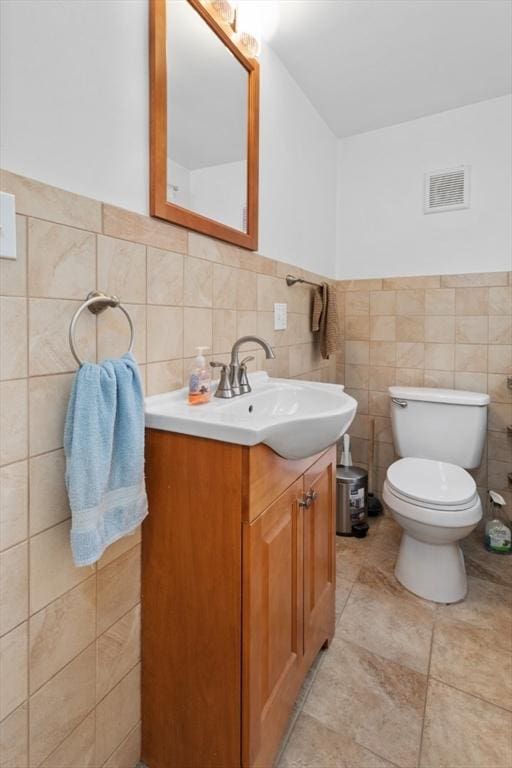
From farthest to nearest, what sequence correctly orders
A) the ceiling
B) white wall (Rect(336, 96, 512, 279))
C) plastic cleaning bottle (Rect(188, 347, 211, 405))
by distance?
white wall (Rect(336, 96, 512, 279)) → the ceiling → plastic cleaning bottle (Rect(188, 347, 211, 405))

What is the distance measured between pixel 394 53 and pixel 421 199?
716mm

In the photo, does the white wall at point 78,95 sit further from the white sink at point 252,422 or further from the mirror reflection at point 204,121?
the white sink at point 252,422

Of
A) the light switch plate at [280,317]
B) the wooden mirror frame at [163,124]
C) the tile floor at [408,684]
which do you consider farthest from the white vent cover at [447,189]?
the tile floor at [408,684]

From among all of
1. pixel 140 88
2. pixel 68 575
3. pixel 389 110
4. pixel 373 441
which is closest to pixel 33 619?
pixel 68 575

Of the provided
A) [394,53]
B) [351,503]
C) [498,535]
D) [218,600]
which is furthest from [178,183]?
[498,535]

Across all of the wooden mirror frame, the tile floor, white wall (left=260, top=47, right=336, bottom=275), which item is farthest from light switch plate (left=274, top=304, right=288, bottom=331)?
the tile floor

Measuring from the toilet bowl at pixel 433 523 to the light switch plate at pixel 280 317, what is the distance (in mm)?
837

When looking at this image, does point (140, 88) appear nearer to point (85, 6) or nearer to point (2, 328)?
point (85, 6)

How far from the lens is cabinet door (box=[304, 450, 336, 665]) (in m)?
1.13

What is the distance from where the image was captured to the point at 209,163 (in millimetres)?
1243

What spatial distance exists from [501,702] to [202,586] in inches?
41.5

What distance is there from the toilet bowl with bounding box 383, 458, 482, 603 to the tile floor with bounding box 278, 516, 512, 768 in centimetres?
8

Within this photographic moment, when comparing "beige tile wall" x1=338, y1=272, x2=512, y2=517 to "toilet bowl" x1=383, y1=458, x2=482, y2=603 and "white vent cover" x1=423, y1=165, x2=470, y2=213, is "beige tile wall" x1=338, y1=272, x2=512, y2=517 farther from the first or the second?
"toilet bowl" x1=383, y1=458, x2=482, y2=603

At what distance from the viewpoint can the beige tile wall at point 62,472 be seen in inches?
28.2
